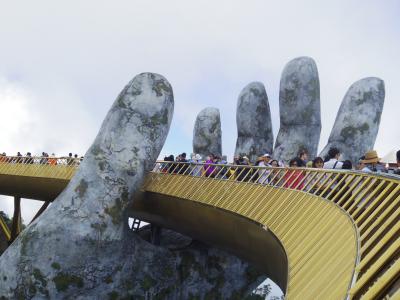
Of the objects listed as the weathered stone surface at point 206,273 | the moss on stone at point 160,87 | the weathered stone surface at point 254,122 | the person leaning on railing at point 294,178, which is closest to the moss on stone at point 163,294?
the weathered stone surface at point 206,273

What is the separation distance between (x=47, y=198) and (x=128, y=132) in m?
13.3

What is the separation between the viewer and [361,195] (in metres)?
7.06

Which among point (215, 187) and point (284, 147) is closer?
point (215, 187)

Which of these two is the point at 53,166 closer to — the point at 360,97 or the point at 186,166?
the point at 186,166

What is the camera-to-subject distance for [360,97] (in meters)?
24.2

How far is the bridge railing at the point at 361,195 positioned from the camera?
11.9 ft

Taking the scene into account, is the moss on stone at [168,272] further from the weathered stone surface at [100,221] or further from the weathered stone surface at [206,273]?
the weathered stone surface at [100,221]

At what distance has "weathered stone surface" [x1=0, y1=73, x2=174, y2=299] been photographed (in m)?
15.6

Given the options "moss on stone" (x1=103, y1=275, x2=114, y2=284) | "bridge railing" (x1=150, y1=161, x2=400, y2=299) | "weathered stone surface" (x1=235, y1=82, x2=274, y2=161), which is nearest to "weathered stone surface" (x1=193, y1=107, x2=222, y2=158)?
"weathered stone surface" (x1=235, y1=82, x2=274, y2=161)

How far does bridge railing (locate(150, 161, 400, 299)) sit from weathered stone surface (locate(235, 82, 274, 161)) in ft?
33.9

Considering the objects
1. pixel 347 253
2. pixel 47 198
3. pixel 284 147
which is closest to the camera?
→ pixel 347 253

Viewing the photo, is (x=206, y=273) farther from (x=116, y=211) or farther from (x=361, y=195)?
(x=361, y=195)

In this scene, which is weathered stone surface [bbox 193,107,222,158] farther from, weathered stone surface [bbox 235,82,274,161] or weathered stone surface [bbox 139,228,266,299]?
weathered stone surface [bbox 139,228,266,299]

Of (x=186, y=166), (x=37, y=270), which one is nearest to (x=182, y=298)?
(x=186, y=166)
